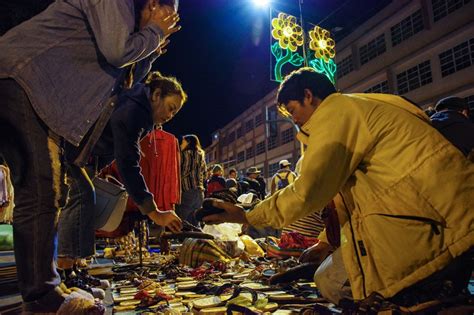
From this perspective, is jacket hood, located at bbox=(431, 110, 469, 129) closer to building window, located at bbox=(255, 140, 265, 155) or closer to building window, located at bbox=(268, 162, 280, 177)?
building window, located at bbox=(268, 162, 280, 177)

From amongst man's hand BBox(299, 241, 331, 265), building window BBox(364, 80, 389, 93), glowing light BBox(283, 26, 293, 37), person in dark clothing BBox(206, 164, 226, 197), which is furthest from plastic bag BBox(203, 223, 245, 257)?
building window BBox(364, 80, 389, 93)

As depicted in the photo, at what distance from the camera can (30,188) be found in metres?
1.69

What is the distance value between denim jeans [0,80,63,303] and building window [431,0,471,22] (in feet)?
72.9

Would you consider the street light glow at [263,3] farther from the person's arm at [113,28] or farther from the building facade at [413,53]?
the person's arm at [113,28]

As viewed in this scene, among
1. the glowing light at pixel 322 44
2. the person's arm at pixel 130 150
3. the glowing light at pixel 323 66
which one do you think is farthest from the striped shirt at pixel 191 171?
the glowing light at pixel 322 44

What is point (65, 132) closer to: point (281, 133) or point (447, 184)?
point (447, 184)

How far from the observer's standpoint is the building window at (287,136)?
3583 cm

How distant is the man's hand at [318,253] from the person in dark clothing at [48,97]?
2455 millimetres

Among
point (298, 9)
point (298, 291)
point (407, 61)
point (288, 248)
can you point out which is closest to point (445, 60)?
point (407, 61)

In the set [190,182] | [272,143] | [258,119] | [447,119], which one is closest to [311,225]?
[447,119]

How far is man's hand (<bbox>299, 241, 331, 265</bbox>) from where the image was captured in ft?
11.1

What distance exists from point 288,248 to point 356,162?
298 centimetres

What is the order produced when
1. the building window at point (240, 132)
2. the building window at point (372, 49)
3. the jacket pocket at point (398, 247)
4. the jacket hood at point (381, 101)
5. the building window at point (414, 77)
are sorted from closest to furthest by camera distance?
the jacket pocket at point (398, 247) < the jacket hood at point (381, 101) < the building window at point (414, 77) < the building window at point (372, 49) < the building window at point (240, 132)

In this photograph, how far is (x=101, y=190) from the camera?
3.39 m
